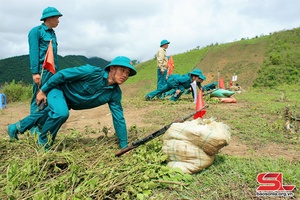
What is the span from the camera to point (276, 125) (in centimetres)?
402

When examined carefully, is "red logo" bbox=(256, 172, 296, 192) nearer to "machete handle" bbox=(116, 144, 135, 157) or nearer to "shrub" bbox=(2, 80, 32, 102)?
"machete handle" bbox=(116, 144, 135, 157)

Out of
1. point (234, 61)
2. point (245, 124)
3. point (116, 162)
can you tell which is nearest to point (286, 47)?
point (234, 61)

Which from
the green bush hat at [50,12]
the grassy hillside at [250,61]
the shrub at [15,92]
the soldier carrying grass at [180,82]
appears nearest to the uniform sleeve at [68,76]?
the green bush hat at [50,12]

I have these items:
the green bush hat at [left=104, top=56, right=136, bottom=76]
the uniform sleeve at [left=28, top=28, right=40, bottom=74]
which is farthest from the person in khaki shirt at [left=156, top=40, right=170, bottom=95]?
the green bush hat at [left=104, top=56, right=136, bottom=76]

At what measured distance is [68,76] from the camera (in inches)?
111

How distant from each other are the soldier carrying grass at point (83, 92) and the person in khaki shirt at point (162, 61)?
5.17m

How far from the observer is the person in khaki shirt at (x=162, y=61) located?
8.09m

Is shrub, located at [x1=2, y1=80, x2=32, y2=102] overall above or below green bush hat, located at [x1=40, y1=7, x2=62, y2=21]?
below

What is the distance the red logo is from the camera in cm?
200

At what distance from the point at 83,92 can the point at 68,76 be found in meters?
0.24

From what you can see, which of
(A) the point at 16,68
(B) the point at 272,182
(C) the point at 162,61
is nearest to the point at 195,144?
(B) the point at 272,182

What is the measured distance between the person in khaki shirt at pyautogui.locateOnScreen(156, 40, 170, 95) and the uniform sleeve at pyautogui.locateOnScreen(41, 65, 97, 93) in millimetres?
5342

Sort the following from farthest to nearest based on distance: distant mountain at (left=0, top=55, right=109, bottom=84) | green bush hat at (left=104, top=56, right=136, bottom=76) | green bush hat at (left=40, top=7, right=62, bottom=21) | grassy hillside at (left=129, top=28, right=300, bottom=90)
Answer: distant mountain at (left=0, top=55, right=109, bottom=84) → grassy hillside at (left=129, top=28, right=300, bottom=90) → green bush hat at (left=40, top=7, right=62, bottom=21) → green bush hat at (left=104, top=56, right=136, bottom=76)

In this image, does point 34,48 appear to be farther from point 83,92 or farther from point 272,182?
point 272,182
